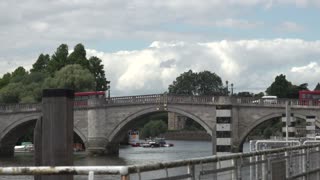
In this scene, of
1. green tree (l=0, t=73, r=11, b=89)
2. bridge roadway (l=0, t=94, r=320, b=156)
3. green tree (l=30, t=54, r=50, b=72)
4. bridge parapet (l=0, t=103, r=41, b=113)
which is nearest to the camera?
bridge roadway (l=0, t=94, r=320, b=156)

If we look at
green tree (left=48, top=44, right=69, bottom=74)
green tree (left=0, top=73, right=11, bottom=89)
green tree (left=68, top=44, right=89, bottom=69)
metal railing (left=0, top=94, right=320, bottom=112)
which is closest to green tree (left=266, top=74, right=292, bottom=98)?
green tree (left=68, top=44, right=89, bottom=69)

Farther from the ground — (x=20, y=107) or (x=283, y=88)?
(x=283, y=88)

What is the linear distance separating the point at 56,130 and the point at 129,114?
184 ft

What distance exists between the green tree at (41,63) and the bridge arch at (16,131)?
26135 mm

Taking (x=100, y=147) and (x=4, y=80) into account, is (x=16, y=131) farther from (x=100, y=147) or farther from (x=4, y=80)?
(x=4, y=80)

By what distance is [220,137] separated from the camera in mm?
10234

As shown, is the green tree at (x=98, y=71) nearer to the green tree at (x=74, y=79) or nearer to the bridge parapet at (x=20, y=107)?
the green tree at (x=74, y=79)

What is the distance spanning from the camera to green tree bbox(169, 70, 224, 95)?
149 meters

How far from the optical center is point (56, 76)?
78312mm

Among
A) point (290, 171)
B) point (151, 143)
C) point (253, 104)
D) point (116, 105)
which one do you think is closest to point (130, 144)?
point (151, 143)

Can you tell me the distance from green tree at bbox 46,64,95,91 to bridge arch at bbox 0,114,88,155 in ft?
24.4

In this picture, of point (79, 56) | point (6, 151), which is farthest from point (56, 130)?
point (79, 56)

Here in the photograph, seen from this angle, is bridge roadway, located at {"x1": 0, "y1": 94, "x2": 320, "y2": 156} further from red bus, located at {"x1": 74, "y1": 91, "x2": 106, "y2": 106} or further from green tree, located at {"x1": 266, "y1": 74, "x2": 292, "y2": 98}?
green tree, located at {"x1": 266, "y1": 74, "x2": 292, "y2": 98}

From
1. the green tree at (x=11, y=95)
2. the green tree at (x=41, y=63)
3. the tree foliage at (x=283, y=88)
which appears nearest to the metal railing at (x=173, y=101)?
the green tree at (x=11, y=95)
